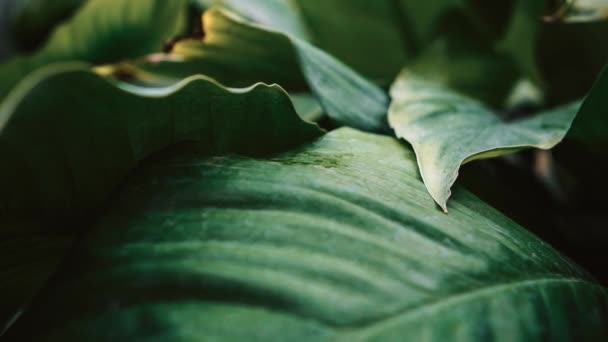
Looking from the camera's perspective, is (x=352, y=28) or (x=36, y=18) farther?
(x=36, y=18)

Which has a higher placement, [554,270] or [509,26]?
[509,26]

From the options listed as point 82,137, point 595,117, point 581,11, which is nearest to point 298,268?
point 82,137

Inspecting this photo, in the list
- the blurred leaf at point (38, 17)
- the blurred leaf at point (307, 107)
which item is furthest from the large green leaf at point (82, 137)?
the blurred leaf at point (38, 17)

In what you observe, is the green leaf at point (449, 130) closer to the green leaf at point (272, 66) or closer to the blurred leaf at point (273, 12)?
the green leaf at point (272, 66)

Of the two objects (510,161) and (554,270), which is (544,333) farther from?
(510,161)

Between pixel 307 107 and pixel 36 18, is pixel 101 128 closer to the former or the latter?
pixel 307 107

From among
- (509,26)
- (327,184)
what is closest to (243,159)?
(327,184)

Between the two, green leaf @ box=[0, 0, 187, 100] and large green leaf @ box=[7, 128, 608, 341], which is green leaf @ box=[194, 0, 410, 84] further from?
large green leaf @ box=[7, 128, 608, 341]
